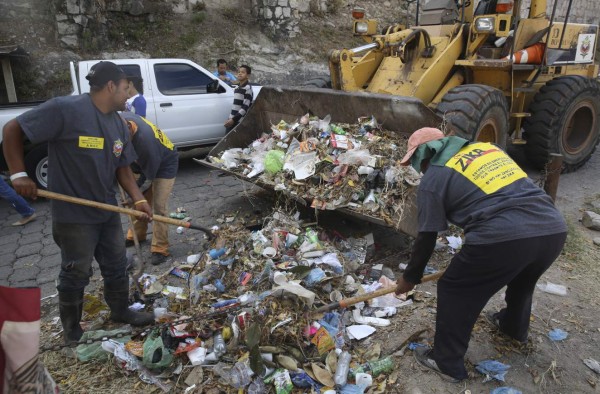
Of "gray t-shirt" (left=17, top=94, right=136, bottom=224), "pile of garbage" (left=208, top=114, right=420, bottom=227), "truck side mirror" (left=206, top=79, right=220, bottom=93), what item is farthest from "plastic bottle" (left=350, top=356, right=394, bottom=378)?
"truck side mirror" (left=206, top=79, right=220, bottom=93)

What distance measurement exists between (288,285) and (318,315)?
0.99ft

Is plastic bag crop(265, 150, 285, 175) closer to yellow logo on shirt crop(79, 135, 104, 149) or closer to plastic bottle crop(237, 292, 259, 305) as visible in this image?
plastic bottle crop(237, 292, 259, 305)

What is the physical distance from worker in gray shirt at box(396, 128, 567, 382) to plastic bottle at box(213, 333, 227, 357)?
126 cm

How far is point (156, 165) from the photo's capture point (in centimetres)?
428

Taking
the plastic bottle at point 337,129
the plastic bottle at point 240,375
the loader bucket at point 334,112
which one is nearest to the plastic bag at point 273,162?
the loader bucket at point 334,112

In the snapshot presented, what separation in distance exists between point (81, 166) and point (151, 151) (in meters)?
1.35

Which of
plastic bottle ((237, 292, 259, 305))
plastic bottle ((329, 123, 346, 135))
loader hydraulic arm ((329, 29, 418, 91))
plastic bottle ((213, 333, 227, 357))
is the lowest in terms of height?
plastic bottle ((213, 333, 227, 357))

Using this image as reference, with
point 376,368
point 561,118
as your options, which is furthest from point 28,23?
point 376,368

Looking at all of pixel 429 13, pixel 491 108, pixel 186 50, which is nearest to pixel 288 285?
pixel 491 108

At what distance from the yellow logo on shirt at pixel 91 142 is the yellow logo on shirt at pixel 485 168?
7.12ft

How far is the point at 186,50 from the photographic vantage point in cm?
1182

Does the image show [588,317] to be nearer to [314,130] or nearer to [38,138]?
[314,130]

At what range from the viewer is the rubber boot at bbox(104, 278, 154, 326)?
3.30m

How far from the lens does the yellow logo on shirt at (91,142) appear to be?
2.80 meters
